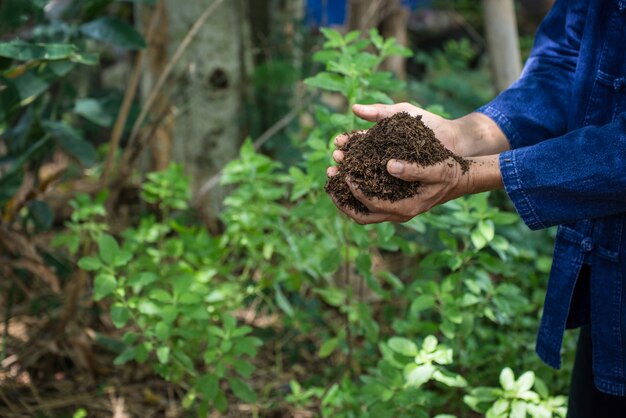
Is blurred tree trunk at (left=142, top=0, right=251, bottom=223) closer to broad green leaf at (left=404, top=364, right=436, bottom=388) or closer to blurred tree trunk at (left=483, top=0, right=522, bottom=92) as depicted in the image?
blurred tree trunk at (left=483, top=0, right=522, bottom=92)

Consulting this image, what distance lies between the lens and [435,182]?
1.51m

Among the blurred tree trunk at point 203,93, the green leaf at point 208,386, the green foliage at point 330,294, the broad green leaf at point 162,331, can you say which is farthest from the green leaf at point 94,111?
the green leaf at point 208,386

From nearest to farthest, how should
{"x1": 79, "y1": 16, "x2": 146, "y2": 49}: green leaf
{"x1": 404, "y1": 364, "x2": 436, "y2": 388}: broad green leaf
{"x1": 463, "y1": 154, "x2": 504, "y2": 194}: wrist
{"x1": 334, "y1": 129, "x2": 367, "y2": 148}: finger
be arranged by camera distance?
{"x1": 463, "y1": 154, "x2": 504, "y2": 194}: wrist, {"x1": 334, "y1": 129, "x2": 367, "y2": 148}: finger, {"x1": 404, "y1": 364, "x2": 436, "y2": 388}: broad green leaf, {"x1": 79, "y1": 16, "x2": 146, "y2": 49}: green leaf

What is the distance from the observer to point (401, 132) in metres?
1.58

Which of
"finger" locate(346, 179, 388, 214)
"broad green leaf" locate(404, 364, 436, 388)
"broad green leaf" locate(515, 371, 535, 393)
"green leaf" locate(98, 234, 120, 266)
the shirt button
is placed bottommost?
"broad green leaf" locate(515, 371, 535, 393)

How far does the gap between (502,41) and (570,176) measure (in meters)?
2.63

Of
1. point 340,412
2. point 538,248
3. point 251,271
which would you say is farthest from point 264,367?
point 538,248

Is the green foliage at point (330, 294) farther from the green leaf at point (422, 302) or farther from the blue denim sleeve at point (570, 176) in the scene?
the blue denim sleeve at point (570, 176)

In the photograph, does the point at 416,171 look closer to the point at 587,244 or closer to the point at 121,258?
the point at 587,244

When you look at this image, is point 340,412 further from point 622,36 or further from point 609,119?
point 622,36

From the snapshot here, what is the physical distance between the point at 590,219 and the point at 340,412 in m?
1.15

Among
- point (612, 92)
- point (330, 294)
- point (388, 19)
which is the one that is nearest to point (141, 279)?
point (330, 294)

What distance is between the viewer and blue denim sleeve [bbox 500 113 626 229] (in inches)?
55.2

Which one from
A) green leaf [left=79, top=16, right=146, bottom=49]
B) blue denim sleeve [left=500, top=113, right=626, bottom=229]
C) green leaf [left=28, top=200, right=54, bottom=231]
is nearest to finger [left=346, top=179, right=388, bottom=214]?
blue denim sleeve [left=500, top=113, right=626, bottom=229]
